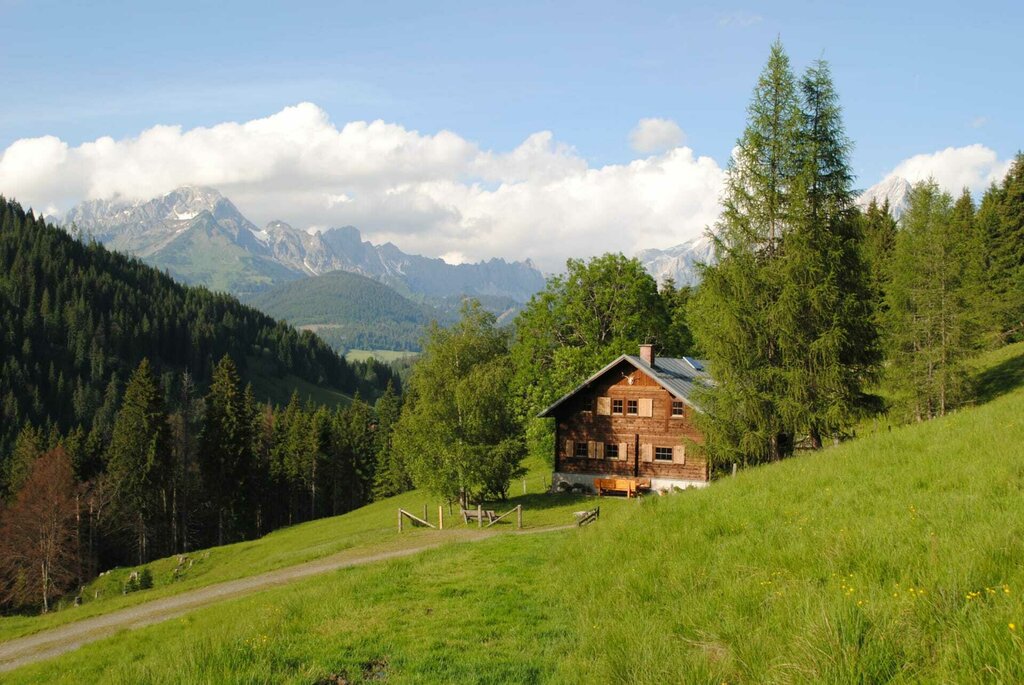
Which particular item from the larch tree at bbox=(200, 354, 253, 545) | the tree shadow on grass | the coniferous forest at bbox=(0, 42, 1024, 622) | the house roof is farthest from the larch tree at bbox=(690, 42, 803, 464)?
the larch tree at bbox=(200, 354, 253, 545)

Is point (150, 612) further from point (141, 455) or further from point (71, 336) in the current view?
point (71, 336)

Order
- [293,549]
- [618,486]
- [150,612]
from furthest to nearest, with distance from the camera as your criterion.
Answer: [293,549] → [618,486] → [150,612]

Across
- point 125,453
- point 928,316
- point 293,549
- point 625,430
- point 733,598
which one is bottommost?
point 293,549

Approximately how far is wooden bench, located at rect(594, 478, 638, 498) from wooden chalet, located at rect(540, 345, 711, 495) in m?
0.06

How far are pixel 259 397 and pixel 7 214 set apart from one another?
9363 centimetres

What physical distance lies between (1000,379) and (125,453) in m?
71.8

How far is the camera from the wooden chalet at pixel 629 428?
138ft

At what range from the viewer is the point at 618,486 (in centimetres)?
4075

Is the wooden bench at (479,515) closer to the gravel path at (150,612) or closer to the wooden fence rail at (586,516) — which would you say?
the gravel path at (150,612)

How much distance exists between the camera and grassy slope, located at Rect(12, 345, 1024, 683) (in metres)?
6.30

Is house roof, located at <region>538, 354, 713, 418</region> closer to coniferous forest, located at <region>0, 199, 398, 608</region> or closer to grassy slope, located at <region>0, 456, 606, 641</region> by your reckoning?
grassy slope, located at <region>0, 456, 606, 641</region>

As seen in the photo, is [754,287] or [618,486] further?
[618,486]

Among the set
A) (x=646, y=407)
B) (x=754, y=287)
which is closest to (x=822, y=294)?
(x=754, y=287)

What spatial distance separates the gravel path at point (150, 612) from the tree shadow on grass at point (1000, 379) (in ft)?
91.7
